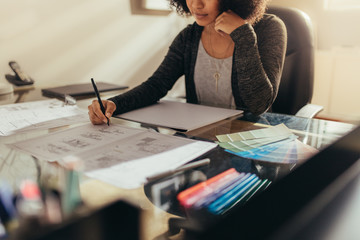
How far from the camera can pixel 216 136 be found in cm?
68

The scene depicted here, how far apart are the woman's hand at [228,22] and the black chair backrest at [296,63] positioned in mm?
330

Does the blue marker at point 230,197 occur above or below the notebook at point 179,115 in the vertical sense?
above

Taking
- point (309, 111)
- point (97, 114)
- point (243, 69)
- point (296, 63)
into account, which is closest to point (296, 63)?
point (296, 63)

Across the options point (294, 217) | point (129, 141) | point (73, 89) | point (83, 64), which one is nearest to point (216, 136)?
point (129, 141)

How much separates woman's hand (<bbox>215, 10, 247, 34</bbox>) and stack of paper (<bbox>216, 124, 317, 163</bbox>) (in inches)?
19.9

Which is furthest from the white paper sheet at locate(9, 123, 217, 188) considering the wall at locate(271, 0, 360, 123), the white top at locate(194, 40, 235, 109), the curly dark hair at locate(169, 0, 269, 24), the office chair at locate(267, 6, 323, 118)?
the wall at locate(271, 0, 360, 123)

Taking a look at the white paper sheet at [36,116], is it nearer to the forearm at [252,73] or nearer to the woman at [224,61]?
the woman at [224,61]

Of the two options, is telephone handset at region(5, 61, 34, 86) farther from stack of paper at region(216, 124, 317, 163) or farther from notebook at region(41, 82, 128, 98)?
stack of paper at region(216, 124, 317, 163)

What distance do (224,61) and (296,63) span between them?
35 centimetres

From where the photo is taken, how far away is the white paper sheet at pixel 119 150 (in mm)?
483

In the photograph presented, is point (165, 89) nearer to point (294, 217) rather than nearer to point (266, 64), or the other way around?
point (266, 64)

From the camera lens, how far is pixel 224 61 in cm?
124

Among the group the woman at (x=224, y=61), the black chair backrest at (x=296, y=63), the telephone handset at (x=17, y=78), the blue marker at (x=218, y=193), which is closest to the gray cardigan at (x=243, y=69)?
the woman at (x=224, y=61)

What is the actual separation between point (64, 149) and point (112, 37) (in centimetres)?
146
